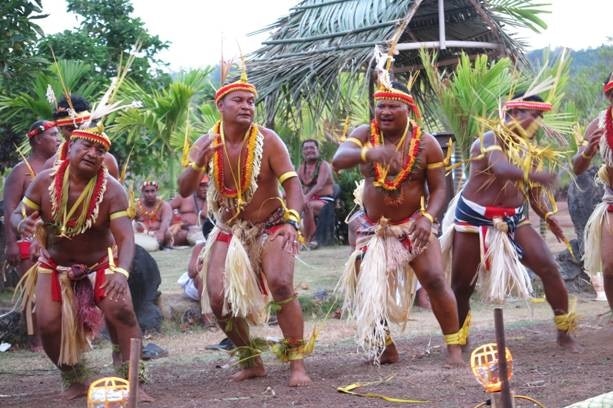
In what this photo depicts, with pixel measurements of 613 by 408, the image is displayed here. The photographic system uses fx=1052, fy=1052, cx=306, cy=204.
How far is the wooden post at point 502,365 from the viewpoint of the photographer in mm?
3361

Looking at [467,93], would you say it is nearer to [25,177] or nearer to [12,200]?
[25,177]

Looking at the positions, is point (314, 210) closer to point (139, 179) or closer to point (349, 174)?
point (349, 174)

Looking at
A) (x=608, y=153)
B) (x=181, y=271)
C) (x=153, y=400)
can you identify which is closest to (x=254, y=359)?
(x=153, y=400)

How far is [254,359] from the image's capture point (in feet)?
20.4

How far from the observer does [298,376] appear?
5.87 m

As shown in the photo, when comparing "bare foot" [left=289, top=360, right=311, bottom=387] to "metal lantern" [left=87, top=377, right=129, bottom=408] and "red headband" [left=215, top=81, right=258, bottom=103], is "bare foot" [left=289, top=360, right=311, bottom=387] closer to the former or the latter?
"red headband" [left=215, top=81, right=258, bottom=103]

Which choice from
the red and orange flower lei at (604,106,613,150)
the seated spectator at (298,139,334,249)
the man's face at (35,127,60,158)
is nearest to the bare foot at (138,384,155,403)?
the man's face at (35,127,60,158)

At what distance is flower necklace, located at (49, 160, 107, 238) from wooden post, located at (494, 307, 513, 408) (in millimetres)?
2922

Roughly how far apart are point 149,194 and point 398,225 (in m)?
6.83

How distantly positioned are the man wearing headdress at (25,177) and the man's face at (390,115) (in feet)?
8.12

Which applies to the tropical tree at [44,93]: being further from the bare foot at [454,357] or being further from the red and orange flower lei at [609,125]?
the red and orange flower lei at [609,125]

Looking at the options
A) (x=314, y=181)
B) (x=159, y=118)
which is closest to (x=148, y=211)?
(x=159, y=118)

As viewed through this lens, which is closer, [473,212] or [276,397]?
[276,397]

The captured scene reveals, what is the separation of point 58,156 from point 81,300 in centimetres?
84
